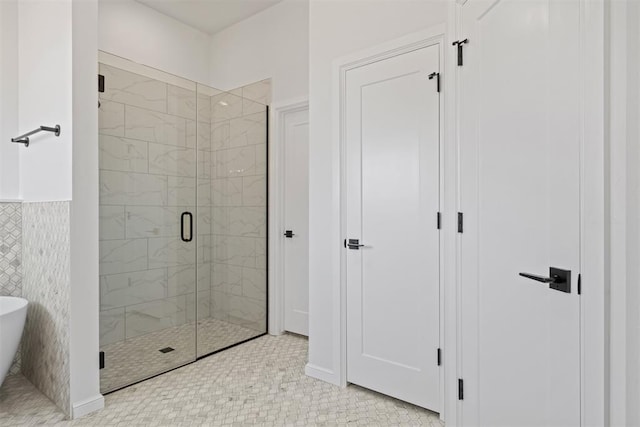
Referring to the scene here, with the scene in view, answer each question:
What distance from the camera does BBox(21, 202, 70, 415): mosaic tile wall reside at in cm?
206

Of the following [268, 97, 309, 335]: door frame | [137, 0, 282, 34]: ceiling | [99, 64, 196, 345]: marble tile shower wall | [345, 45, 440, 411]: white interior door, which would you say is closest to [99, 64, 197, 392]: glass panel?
[99, 64, 196, 345]: marble tile shower wall

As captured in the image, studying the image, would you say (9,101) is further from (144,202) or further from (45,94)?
(144,202)

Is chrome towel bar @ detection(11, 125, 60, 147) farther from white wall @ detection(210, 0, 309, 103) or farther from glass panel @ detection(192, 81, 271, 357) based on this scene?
Result: white wall @ detection(210, 0, 309, 103)

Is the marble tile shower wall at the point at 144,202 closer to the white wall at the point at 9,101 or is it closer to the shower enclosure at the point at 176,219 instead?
the shower enclosure at the point at 176,219

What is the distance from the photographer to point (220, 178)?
3.19 meters

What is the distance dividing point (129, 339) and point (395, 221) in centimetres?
189

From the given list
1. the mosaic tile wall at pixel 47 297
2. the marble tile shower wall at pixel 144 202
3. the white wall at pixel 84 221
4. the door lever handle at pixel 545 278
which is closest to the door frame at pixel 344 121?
the door lever handle at pixel 545 278

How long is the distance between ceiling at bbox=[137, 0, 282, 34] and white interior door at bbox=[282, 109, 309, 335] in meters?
1.07

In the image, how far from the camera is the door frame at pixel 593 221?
100 centimetres

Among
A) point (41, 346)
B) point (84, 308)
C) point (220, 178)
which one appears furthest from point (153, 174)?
point (41, 346)

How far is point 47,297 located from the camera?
7.30ft

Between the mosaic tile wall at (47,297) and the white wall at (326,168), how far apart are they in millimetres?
1417

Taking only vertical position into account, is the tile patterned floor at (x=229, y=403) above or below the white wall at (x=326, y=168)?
below

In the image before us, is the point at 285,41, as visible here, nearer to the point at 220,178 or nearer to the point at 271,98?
the point at 271,98
